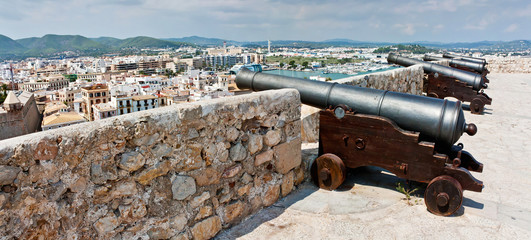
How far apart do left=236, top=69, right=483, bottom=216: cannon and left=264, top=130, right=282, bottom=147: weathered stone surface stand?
18.6 inches

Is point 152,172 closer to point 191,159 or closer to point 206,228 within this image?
point 191,159

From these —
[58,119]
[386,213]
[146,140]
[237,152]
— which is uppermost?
[146,140]

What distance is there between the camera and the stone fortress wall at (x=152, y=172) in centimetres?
165

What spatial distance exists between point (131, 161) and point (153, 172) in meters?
0.16

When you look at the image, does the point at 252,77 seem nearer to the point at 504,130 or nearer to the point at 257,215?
the point at 257,215

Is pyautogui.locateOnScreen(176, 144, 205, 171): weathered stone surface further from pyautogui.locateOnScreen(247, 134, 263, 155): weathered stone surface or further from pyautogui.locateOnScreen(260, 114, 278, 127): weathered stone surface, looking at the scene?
pyautogui.locateOnScreen(260, 114, 278, 127): weathered stone surface

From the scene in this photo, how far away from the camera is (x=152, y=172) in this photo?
2.09 m

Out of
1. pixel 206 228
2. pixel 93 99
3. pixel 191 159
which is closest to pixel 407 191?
pixel 206 228

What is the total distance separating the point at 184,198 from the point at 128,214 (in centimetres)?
37

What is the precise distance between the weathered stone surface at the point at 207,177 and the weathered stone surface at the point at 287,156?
2.10 ft

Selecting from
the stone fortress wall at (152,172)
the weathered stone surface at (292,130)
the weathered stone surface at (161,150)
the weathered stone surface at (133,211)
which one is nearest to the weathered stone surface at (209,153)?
the stone fortress wall at (152,172)

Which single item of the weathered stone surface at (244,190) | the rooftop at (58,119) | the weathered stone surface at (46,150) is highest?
the weathered stone surface at (46,150)

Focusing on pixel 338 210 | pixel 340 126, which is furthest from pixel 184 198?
pixel 340 126

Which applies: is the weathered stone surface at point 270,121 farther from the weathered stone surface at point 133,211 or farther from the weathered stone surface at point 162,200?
the weathered stone surface at point 133,211
